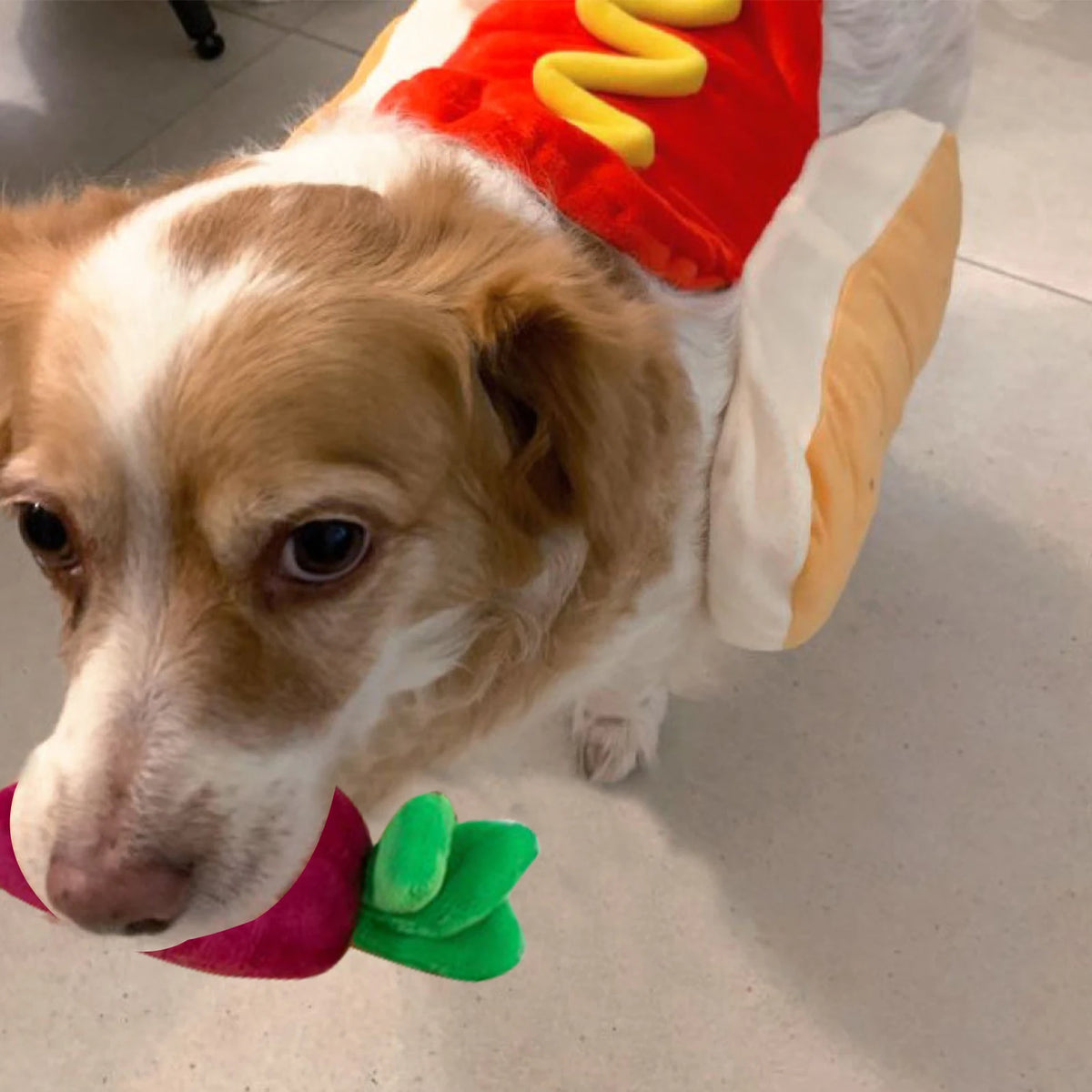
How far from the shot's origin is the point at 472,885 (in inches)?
30.1

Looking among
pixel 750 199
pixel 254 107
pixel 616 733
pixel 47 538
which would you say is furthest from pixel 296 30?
pixel 47 538

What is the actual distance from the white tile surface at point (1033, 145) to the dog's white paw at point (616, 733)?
2.91 ft

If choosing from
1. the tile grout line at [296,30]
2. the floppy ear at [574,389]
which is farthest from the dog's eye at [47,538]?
the tile grout line at [296,30]

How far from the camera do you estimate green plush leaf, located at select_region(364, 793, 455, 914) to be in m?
0.75

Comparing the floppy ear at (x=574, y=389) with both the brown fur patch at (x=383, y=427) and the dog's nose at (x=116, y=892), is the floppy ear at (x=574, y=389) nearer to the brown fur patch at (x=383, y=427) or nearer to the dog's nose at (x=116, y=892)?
the brown fur patch at (x=383, y=427)

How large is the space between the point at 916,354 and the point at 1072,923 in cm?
53

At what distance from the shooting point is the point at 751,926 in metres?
1.07

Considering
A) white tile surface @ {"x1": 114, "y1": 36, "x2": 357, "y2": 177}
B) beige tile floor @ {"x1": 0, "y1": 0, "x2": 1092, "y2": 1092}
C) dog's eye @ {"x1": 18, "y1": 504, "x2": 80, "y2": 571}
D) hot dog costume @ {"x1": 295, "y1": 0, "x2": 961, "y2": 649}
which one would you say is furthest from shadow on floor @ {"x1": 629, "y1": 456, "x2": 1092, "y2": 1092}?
white tile surface @ {"x1": 114, "y1": 36, "x2": 357, "y2": 177}

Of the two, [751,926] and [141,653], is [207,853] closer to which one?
[141,653]

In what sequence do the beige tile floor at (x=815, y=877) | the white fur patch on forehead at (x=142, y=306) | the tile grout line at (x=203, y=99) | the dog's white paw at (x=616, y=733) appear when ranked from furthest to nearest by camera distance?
the tile grout line at (x=203, y=99) → the dog's white paw at (x=616, y=733) → the beige tile floor at (x=815, y=877) → the white fur patch on forehead at (x=142, y=306)

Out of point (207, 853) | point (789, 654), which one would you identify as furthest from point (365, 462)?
point (789, 654)

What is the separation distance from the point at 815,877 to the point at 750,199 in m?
0.61

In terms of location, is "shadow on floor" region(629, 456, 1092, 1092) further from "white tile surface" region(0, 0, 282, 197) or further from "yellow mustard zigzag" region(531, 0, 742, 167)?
"white tile surface" region(0, 0, 282, 197)

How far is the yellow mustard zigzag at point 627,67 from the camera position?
2.85 feet
